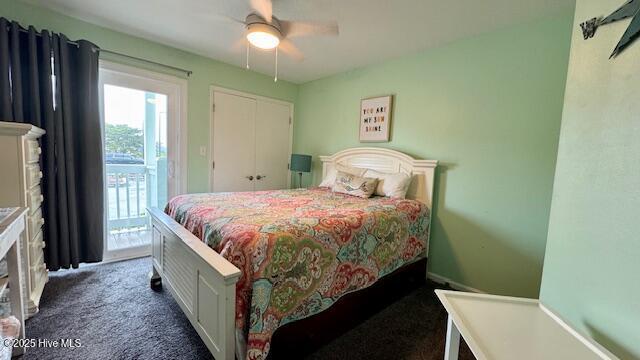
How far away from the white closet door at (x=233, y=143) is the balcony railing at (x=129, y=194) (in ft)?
2.50

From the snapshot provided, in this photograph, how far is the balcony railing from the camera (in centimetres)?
283

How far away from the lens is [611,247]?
0.84m

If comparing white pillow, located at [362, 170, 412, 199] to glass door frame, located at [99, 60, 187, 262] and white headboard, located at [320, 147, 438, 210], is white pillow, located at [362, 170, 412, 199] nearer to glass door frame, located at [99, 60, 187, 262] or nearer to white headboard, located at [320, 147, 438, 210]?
white headboard, located at [320, 147, 438, 210]

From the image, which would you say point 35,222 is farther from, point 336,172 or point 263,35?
point 336,172

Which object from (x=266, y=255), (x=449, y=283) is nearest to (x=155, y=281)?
(x=266, y=255)

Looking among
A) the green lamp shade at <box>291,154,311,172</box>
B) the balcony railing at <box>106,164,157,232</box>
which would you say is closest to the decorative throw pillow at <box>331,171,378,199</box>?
the green lamp shade at <box>291,154,311,172</box>

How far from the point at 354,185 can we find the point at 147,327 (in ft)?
6.91

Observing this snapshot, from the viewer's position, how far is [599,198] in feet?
2.91

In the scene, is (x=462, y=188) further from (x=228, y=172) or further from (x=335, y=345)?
(x=228, y=172)

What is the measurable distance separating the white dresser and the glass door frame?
0.70 metres

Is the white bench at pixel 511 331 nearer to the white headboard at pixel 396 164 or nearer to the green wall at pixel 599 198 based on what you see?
the green wall at pixel 599 198

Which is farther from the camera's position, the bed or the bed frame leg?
the bed frame leg

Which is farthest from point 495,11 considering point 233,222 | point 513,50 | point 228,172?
point 228,172

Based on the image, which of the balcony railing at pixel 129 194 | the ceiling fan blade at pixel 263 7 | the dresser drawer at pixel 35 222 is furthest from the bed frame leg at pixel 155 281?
the ceiling fan blade at pixel 263 7
